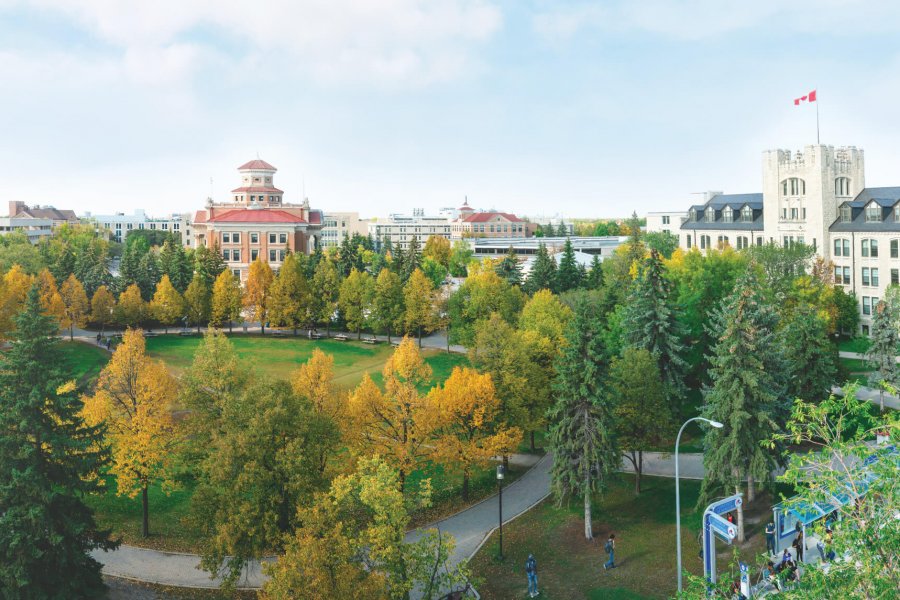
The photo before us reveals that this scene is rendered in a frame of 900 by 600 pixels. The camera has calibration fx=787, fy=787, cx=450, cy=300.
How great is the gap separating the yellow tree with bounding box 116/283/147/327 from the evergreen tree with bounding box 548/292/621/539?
5148 centimetres

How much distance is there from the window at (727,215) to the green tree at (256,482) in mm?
60044

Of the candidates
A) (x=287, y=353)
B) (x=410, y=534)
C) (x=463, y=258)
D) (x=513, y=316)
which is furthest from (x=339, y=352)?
(x=463, y=258)

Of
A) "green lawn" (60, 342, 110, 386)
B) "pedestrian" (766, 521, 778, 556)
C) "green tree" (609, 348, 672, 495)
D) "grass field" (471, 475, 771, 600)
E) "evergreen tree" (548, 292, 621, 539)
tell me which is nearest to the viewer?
"pedestrian" (766, 521, 778, 556)

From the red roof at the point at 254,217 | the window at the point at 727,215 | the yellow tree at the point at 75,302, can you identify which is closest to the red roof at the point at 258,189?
the red roof at the point at 254,217

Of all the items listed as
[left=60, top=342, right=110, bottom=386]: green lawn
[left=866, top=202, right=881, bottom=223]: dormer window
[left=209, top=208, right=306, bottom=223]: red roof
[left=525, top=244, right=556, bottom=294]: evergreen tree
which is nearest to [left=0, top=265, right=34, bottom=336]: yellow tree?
[left=60, top=342, right=110, bottom=386]: green lawn

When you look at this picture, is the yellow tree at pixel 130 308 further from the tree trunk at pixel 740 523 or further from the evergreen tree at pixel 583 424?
the tree trunk at pixel 740 523

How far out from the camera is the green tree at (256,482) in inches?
1012

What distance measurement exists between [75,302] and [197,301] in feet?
33.6

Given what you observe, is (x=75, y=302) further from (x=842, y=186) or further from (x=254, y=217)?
(x=842, y=186)

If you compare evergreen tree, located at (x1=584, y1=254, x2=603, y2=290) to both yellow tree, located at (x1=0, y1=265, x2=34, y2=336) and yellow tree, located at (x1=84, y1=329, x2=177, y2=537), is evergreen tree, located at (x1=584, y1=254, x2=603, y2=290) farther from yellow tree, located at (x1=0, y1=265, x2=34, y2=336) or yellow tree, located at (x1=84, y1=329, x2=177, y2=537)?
yellow tree, located at (x1=0, y1=265, x2=34, y2=336)

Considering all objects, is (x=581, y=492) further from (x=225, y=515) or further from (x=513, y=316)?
(x=513, y=316)

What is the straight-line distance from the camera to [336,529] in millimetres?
21062

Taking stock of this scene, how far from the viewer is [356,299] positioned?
7088 cm

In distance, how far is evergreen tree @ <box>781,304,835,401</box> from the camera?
37.3 m
